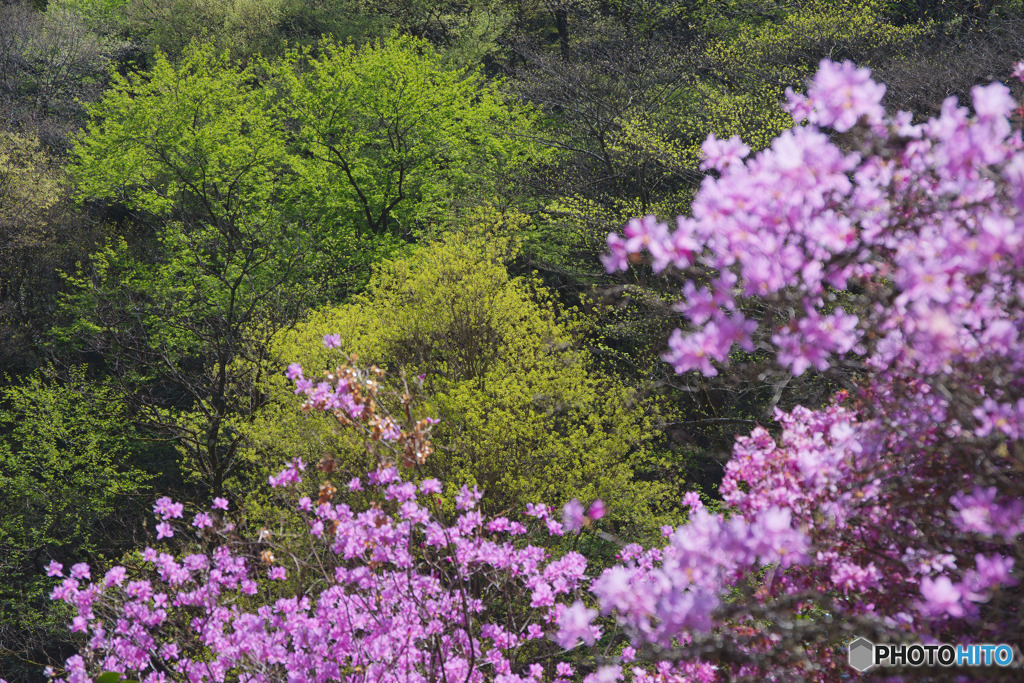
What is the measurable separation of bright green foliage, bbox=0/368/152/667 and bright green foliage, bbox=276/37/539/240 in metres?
9.05

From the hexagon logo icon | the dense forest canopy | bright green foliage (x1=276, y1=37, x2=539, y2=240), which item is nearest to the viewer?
the dense forest canopy

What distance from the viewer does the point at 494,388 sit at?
10.9 metres

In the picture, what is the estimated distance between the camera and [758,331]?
2.61 m

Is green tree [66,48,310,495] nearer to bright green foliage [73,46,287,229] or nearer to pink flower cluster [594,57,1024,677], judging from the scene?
bright green foliage [73,46,287,229]

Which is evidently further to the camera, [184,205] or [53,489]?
[184,205]

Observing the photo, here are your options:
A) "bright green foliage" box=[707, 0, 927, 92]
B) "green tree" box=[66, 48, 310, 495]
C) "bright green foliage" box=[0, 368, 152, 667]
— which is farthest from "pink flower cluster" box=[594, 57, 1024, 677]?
"green tree" box=[66, 48, 310, 495]

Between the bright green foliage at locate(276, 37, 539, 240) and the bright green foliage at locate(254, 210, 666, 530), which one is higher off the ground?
the bright green foliage at locate(276, 37, 539, 240)

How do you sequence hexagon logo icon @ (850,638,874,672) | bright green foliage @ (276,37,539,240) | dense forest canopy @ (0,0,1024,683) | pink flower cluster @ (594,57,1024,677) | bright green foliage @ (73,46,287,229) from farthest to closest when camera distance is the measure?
bright green foliage @ (276,37,539,240), bright green foliage @ (73,46,287,229), hexagon logo icon @ (850,638,874,672), dense forest canopy @ (0,0,1024,683), pink flower cluster @ (594,57,1024,677)

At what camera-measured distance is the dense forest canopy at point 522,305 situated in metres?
2.27

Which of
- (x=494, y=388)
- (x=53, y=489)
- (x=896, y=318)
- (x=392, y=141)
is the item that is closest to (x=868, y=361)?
(x=896, y=318)

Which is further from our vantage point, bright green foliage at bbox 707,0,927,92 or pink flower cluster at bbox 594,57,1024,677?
bright green foliage at bbox 707,0,927,92
